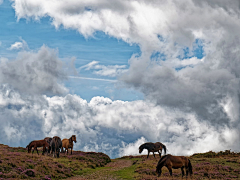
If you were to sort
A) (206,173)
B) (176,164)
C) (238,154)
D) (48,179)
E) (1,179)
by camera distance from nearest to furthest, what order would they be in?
(1,179) → (176,164) → (48,179) → (206,173) → (238,154)

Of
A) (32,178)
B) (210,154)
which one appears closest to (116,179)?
(32,178)

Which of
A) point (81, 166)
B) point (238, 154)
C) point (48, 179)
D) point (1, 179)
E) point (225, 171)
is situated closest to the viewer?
point (1, 179)

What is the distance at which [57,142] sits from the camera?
40.4 metres

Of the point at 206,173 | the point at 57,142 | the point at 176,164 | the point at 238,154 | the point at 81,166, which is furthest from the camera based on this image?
the point at 238,154

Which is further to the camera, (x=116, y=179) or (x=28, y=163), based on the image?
(x=28, y=163)

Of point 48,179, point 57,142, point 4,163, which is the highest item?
point 57,142

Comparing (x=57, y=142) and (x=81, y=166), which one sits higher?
(x=57, y=142)

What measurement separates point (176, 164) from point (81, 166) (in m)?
17.5

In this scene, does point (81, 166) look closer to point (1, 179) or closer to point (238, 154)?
point (1, 179)

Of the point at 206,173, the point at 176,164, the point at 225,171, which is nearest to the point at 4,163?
the point at 176,164

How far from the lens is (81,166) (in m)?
35.4

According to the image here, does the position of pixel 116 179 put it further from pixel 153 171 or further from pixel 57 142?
pixel 57 142

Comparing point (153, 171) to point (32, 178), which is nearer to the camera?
point (32, 178)

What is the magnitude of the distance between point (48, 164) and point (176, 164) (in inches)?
656
